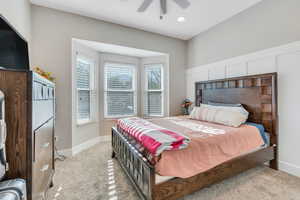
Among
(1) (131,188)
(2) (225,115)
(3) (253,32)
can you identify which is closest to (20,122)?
(1) (131,188)

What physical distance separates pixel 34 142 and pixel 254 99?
3.24 meters

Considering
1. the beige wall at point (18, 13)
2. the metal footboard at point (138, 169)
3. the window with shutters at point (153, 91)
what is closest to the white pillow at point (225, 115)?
the window with shutters at point (153, 91)

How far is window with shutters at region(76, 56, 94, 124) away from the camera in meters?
3.23

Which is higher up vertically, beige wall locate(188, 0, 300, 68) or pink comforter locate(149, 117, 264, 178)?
beige wall locate(188, 0, 300, 68)

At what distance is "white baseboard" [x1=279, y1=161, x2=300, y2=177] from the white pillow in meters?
0.90

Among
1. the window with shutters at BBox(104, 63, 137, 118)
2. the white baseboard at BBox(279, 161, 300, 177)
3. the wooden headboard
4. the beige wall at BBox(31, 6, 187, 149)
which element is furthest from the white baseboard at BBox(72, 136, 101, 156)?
the white baseboard at BBox(279, 161, 300, 177)

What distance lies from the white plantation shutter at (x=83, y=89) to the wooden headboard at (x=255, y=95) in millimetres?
3144

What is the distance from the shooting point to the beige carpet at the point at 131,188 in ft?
5.36

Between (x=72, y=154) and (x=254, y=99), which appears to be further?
(x=72, y=154)

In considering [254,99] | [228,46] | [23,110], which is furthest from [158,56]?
[23,110]

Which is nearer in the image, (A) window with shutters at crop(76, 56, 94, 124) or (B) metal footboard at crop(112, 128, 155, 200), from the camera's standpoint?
(B) metal footboard at crop(112, 128, 155, 200)

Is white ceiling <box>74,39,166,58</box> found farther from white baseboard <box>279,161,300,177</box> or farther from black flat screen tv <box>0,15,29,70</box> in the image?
white baseboard <box>279,161,300,177</box>

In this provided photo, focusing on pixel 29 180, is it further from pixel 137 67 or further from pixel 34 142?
pixel 137 67

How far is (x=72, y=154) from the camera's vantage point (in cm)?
281
